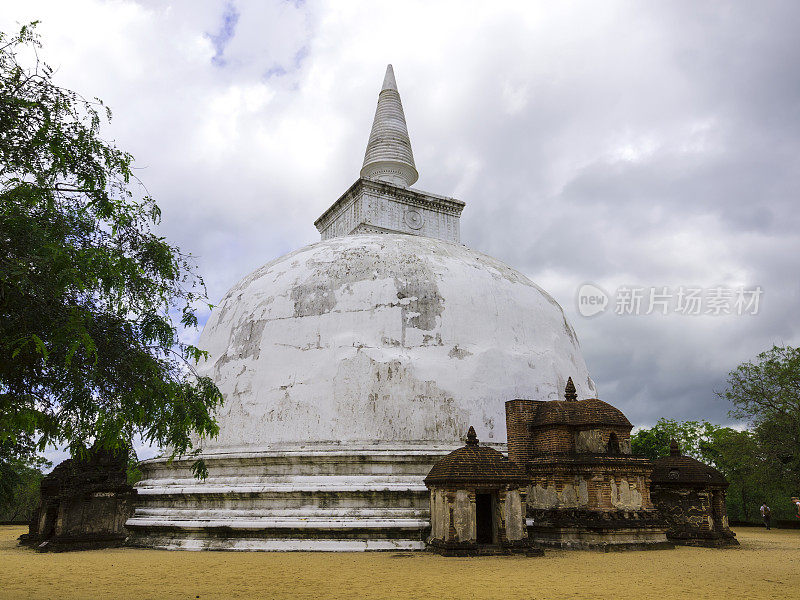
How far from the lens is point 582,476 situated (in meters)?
11.5

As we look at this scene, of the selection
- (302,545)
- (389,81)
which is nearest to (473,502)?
(302,545)

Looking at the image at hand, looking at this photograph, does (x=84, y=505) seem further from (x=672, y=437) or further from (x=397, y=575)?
(x=672, y=437)

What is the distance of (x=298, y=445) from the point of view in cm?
1239

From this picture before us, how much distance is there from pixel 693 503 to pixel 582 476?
3.45 meters

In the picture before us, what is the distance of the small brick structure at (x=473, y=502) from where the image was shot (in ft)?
33.4

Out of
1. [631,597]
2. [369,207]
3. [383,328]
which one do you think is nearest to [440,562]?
[631,597]

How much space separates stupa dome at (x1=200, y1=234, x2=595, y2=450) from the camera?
12.6 m

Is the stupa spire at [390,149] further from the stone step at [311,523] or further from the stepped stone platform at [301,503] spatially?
the stone step at [311,523]

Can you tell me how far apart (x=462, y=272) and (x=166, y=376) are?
9825mm

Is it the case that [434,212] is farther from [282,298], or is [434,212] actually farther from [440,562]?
[440,562]

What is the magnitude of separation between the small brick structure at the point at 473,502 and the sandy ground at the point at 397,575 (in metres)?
0.41

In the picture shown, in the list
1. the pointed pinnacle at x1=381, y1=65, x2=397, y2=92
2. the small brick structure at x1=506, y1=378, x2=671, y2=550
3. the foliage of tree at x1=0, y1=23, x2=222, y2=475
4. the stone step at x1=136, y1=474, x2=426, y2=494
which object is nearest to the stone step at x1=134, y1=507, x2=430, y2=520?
the stone step at x1=136, y1=474, x2=426, y2=494

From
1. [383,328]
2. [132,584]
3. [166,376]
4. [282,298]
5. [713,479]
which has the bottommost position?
[132,584]

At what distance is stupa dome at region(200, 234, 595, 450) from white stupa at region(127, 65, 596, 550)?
3 cm
